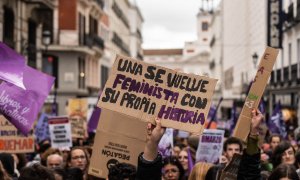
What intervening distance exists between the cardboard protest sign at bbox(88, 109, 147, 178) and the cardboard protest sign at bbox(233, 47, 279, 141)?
0.97m

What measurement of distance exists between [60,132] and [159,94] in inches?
250

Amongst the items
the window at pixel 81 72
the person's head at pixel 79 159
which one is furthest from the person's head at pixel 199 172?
the window at pixel 81 72

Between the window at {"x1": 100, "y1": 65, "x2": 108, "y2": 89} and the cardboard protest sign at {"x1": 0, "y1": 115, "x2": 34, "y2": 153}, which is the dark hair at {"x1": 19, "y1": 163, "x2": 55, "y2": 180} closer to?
the cardboard protest sign at {"x1": 0, "y1": 115, "x2": 34, "y2": 153}

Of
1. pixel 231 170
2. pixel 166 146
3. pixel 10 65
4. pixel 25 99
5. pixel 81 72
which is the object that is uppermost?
pixel 81 72

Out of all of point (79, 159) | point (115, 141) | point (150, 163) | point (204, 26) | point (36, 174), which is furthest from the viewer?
point (204, 26)

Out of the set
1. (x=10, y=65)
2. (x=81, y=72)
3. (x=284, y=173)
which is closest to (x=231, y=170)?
(x=284, y=173)

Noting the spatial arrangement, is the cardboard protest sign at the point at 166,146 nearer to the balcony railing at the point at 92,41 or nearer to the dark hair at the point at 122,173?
the dark hair at the point at 122,173

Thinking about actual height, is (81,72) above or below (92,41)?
below

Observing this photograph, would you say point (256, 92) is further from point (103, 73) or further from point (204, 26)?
point (204, 26)

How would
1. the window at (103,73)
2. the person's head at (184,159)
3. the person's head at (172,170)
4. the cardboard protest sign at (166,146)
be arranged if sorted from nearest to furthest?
the person's head at (172,170)
the person's head at (184,159)
the cardboard protest sign at (166,146)
the window at (103,73)

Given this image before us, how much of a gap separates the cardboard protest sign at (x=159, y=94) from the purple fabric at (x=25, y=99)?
1.48 m

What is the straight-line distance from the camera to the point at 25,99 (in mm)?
7262

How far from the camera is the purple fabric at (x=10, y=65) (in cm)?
589

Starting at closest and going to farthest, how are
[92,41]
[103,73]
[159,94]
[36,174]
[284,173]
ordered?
[36,174]
[284,173]
[159,94]
[92,41]
[103,73]
